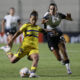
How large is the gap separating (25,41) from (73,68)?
306 cm

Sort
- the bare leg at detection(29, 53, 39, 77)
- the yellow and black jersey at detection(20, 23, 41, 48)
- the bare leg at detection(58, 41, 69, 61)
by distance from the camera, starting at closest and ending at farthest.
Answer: the bare leg at detection(29, 53, 39, 77) → the yellow and black jersey at detection(20, 23, 41, 48) → the bare leg at detection(58, 41, 69, 61)

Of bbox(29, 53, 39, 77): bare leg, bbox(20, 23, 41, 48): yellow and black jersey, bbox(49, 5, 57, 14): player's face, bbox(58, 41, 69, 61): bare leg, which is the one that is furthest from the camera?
bbox(58, 41, 69, 61): bare leg

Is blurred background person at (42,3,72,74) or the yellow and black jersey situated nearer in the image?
the yellow and black jersey

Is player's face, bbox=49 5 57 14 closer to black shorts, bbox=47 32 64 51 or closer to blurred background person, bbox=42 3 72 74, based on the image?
blurred background person, bbox=42 3 72 74

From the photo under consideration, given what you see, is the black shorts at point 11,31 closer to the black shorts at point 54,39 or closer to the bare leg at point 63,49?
the black shorts at point 54,39

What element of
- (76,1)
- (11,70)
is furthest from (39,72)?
(76,1)

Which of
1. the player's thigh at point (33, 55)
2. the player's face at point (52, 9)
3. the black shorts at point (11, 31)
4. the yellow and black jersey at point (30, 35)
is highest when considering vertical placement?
the player's face at point (52, 9)

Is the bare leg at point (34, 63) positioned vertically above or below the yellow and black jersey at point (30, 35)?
below

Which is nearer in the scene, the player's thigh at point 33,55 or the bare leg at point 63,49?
the player's thigh at point 33,55

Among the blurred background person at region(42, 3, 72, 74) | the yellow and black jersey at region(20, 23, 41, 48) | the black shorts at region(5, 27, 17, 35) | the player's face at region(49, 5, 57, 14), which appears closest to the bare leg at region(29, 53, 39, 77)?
the yellow and black jersey at region(20, 23, 41, 48)

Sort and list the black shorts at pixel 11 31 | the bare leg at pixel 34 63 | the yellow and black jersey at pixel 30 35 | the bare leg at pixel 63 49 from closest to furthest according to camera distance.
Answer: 1. the bare leg at pixel 34 63
2. the yellow and black jersey at pixel 30 35
3. the bare leg at pixel 63 49
4. the black shorts at pixel 11 31

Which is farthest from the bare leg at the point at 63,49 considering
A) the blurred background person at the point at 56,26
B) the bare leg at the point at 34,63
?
the bare leg at the point at 34,63

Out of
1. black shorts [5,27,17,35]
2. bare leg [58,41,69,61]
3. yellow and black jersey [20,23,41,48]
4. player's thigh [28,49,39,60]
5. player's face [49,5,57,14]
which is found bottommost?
black shorts [5,27,17,35]

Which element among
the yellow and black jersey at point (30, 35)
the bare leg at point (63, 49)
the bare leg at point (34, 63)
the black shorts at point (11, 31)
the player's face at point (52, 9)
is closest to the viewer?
the bare leg at point (34, 63)
